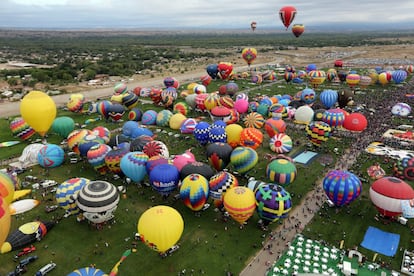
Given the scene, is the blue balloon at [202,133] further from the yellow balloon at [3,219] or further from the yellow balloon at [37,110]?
the yellow balloon at [3,219]

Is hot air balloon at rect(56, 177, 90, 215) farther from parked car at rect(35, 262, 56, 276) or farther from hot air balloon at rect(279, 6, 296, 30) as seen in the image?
hot air balloon at rect(279, 6, 296, 30)

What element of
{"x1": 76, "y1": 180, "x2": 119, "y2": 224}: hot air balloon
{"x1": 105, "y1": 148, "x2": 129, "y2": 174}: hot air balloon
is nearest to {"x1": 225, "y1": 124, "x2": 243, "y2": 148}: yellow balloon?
{"x1": 105, "y1": 148, "x2": 129, "y2": 174}: hot air balloon

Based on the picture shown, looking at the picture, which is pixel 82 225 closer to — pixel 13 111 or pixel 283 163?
pixel 283 163

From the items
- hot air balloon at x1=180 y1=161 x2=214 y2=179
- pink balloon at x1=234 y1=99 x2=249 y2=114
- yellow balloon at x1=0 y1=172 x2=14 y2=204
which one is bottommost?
pink balloon at x1=234 y1=99 x2=249 y2=114

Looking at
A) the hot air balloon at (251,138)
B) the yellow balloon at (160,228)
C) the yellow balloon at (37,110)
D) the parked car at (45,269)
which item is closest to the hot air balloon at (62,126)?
the yellow balloon at (37,110)

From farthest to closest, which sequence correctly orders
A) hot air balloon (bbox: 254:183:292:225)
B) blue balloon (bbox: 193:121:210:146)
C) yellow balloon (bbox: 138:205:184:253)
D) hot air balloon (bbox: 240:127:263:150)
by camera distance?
blue balloon (bbox: 193:121:210:146), hot air balloon (bbox: 240:127:263:150), hot air balloon (bbox: 254:183:292:225), yellow balloon (bbox: 138:205:184:253)

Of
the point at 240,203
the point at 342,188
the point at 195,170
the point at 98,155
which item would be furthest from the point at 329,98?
the point at 98,155
